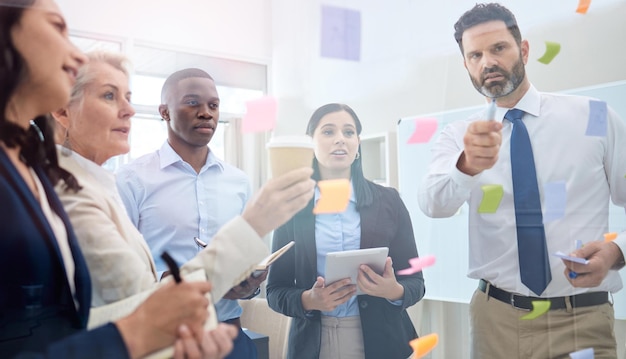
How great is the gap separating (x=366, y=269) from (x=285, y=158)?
288 mm

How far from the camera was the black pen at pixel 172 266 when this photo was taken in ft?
1.95

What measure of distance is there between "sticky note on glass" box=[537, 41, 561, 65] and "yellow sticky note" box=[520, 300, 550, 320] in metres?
0.53

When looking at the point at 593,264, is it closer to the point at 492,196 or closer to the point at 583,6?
the point at 492,196

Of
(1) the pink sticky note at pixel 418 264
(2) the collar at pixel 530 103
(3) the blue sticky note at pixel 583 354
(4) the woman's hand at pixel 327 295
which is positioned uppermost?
(2) the collar at pixel 530 103

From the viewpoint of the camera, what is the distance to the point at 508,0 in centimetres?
112

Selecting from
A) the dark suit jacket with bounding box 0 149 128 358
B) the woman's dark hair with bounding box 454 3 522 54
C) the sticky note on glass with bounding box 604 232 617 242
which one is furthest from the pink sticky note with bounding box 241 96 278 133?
the sticky note on glass with bounding box 604 232 617 242

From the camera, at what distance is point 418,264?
1.00 meters

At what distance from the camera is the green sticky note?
1.03 metres

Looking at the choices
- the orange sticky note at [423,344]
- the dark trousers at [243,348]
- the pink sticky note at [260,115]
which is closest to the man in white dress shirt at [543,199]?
the orange sticky note at [423,344]

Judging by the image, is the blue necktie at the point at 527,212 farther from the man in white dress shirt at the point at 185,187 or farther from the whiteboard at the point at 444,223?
the man in white dress shirt at the point at 185,187

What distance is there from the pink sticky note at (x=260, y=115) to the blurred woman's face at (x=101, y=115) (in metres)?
0.21

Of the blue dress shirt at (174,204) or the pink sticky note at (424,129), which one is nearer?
the blue dress shirt at (174,204)

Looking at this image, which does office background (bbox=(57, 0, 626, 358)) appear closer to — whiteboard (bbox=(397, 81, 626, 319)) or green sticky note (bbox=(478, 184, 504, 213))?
whiteboard (bbox=(397, 81, 626, 319))

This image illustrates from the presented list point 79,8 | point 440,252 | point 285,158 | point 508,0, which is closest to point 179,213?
point 285,158
